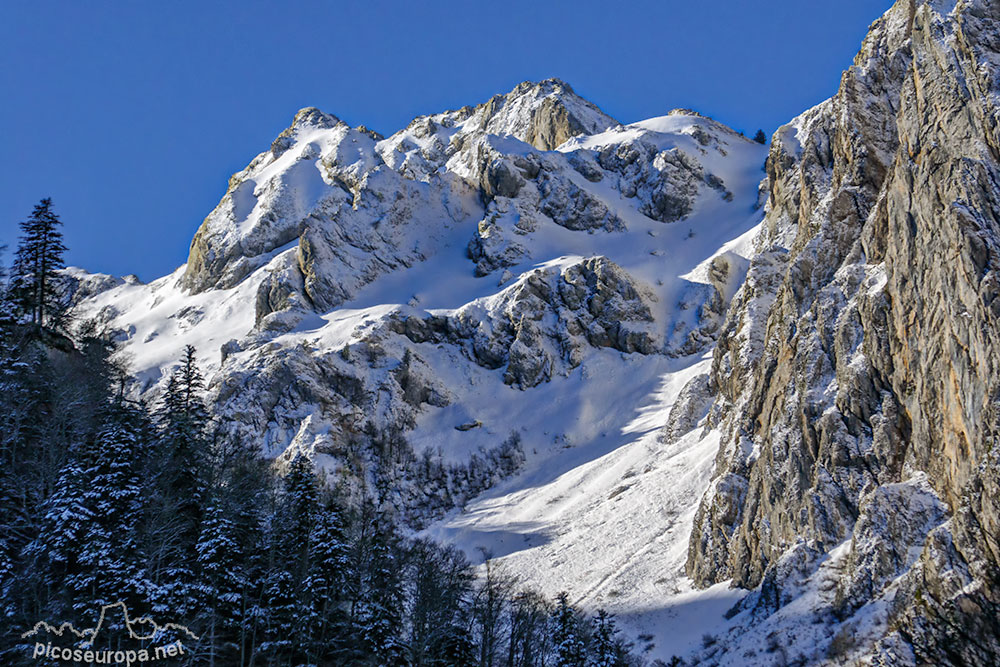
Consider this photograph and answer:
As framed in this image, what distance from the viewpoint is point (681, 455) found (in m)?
79.3

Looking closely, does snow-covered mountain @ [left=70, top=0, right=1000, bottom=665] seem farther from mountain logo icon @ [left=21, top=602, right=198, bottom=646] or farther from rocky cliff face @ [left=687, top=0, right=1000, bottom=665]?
mountain logo icon @ [left=21, top=602, right=198, bottom=646]

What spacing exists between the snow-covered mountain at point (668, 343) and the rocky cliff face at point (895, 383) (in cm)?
16

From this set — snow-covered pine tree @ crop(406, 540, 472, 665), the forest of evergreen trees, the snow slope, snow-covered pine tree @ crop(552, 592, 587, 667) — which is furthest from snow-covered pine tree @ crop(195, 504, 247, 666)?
the snow slope

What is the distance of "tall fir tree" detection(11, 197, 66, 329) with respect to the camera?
48375 mm

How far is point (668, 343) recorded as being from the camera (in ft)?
369

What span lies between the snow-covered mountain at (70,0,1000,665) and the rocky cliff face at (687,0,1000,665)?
0.53ft

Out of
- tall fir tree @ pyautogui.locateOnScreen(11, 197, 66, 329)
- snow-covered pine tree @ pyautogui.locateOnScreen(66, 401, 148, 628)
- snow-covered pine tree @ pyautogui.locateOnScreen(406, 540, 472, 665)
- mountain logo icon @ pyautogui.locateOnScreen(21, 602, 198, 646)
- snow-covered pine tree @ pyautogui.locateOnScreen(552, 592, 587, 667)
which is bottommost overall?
snow-covered pine tree @ pyautogui.locateOnScreen(552, 592, 587, 667)

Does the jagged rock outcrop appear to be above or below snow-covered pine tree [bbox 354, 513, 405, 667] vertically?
above

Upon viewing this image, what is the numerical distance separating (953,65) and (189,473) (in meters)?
42.6

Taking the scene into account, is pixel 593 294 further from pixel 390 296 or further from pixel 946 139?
pixel 946 139

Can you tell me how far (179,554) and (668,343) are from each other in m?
86.4

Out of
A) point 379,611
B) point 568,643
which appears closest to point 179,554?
point 379,611

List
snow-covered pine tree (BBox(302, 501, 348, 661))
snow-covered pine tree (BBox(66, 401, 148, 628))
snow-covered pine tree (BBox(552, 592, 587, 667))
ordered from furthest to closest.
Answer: snow-covered pine tree (BBox(552, 592, 587, 667)) < snow-covered pine tree (BBox(302, 501, 348, 661)) < snow-covered pine tree (BBox(66, 401, 148, 628))

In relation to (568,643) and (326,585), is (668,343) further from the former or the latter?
(326,585)
